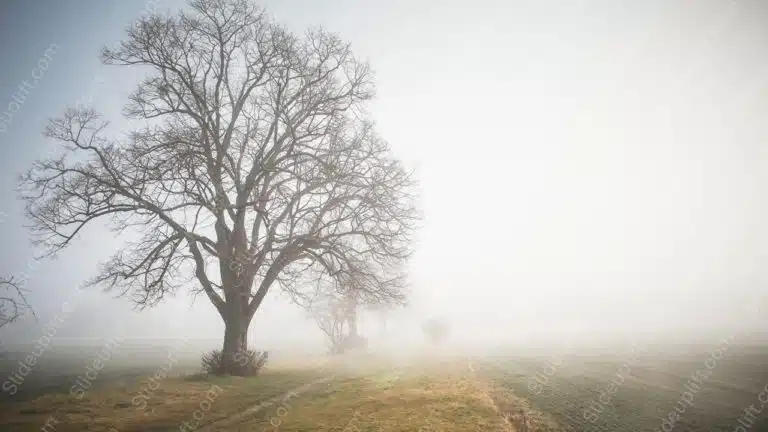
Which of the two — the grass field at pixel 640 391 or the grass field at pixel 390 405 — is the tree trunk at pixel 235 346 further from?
the grass field at pixel 640 391

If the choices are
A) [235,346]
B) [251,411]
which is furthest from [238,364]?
[251,411]

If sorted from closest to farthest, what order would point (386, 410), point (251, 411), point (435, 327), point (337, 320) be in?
point (251, 411)
point (386, 410)
point (337, 320)
point (435, 327)

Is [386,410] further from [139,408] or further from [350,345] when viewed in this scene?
[350,345]

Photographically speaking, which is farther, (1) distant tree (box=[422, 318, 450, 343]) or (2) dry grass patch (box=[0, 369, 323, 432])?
(1) distant tree (box=[422, 318, 450, 343])

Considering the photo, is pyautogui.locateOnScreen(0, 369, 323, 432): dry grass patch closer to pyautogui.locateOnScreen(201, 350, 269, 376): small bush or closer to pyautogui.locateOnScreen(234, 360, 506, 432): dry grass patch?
pyautogui.locateOnScreen(201, 350, 269, 376): small bush

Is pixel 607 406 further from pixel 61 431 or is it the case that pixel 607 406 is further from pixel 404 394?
pixel 61 431

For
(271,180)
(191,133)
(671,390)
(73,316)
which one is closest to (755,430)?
(671,390)

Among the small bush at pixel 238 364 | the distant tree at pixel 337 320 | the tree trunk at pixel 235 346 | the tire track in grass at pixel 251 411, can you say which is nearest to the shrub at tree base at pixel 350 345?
the distant tree at pixel 337 320

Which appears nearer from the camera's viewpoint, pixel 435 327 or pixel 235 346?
pixel 235 346

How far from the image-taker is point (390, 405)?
11.2 meters

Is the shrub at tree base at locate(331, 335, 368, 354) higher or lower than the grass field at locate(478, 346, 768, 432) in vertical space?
higher

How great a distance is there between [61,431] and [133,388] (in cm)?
576

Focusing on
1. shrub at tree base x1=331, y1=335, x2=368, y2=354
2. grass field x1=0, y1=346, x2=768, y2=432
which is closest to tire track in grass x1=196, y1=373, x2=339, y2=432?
grass field x1=0, y1=346, x2=768, y2=432

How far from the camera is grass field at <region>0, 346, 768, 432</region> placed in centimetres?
920
